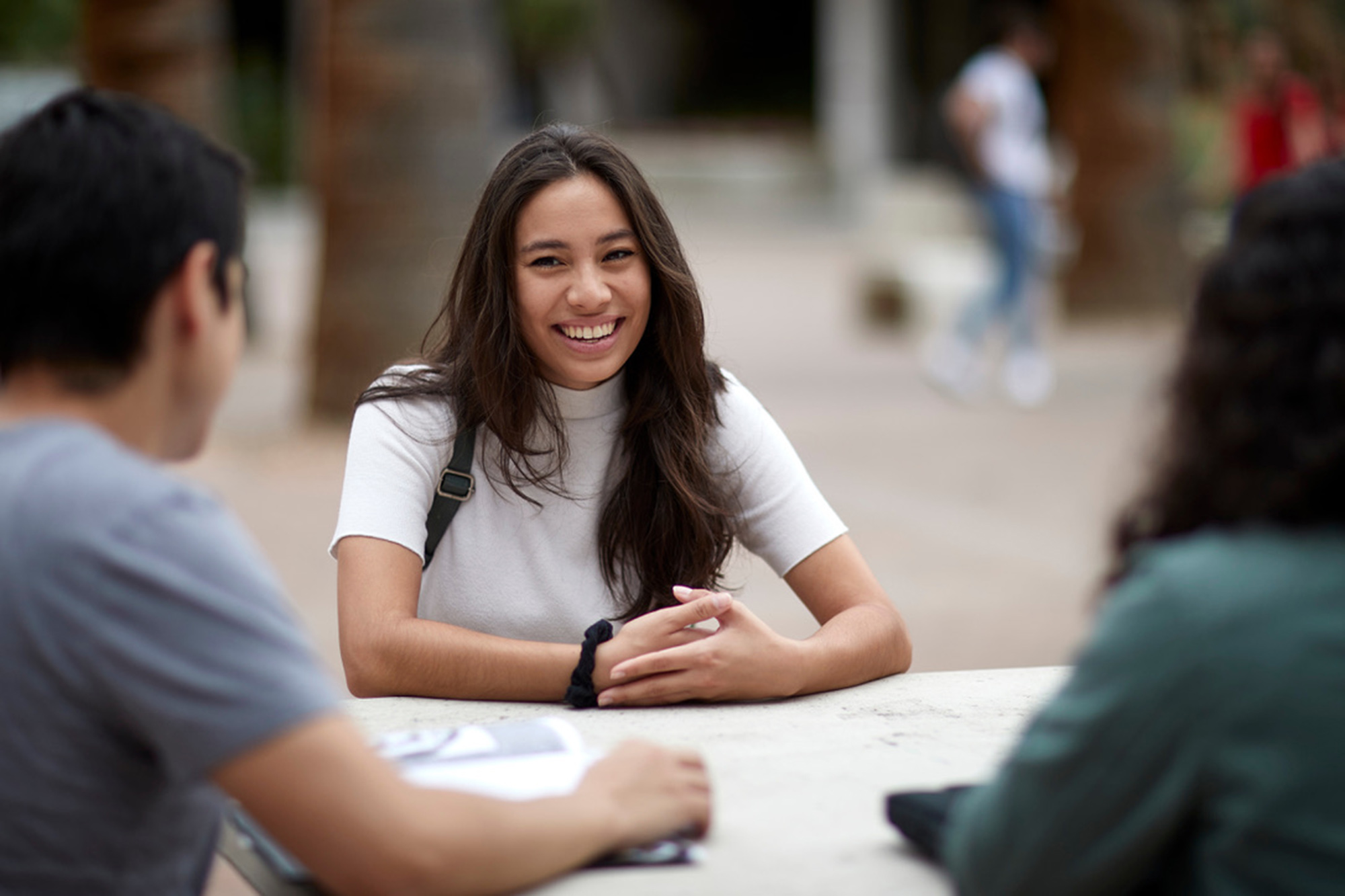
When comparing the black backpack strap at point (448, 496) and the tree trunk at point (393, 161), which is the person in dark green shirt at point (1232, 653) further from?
the tree trunk at point (393, 161)

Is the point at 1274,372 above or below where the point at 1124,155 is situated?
below

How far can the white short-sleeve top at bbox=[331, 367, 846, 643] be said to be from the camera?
2551mm

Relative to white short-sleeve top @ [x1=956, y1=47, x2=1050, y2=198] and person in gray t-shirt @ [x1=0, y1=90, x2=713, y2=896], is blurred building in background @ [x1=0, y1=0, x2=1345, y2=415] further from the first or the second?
white short-sleeve top @ [x1=956, y1=47, x2=1050, y2=198]

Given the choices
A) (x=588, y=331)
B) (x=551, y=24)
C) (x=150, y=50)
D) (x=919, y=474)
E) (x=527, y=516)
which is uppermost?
(x=551, y=24)

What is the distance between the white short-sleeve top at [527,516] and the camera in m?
2.55

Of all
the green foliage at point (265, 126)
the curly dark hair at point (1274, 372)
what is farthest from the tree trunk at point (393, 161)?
the green foliage at point (265, 126)

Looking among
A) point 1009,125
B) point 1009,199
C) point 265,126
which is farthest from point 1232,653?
point 265,126

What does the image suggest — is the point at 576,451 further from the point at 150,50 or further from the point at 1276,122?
the point at 1276,122

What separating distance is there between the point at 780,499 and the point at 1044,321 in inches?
469

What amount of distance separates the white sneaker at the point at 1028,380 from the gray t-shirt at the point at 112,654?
9.04 metres

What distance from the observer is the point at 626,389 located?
2846 millimetres

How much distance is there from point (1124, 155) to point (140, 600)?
13138 millimetres

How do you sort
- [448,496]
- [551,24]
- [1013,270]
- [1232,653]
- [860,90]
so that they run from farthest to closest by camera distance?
[551,24], [860,90], [1013,270], [448,496], [1232,653]

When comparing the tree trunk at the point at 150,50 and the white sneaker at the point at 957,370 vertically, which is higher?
the tree trunk at the point at 150,50
